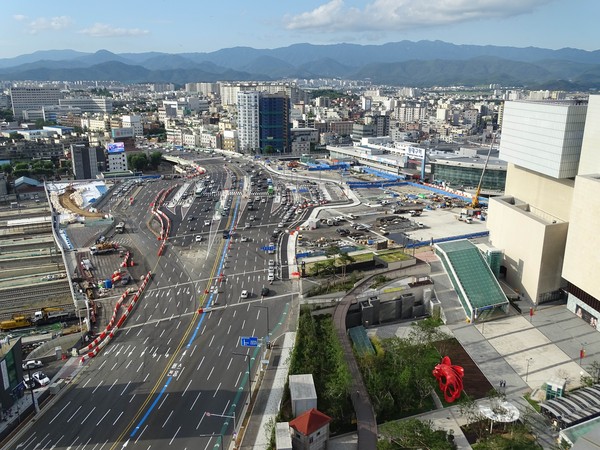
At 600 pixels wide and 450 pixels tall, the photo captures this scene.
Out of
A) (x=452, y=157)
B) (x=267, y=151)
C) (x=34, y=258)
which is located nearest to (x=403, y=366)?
(x=34, y=258)

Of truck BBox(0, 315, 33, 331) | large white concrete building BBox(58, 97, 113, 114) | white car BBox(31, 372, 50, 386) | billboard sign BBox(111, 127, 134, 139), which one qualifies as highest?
large white concrete building BBox(58, 97, 113, 114)

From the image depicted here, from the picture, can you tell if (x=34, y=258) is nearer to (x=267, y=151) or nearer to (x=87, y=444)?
(x=87, y=444)

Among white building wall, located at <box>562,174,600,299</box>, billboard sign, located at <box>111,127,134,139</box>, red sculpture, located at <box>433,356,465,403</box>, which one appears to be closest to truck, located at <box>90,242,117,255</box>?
red sculpture, located at <box>433,356,465,403</box>

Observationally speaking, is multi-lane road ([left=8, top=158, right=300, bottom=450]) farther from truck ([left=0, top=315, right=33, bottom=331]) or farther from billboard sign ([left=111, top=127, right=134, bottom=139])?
billboard sign ([left=111, top=127, right=134, bottom=139])

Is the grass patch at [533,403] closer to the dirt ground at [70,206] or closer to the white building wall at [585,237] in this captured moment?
the white building wall at [585,237]

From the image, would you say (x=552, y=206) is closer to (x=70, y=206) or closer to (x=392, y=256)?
(x=392, y=256)

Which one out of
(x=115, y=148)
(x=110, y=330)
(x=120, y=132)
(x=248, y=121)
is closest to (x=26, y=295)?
(x=110, y=330)

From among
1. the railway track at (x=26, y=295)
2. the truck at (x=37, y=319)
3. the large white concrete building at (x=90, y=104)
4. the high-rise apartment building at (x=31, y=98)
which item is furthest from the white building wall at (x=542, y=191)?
the high-rise apartment building at (x=31, y=98)
